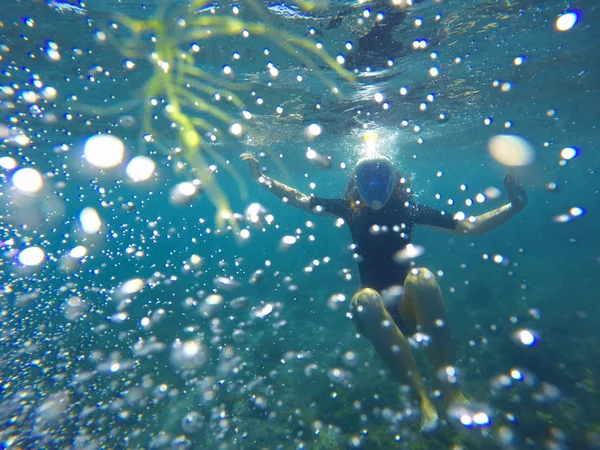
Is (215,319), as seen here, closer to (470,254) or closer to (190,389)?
(190,389)

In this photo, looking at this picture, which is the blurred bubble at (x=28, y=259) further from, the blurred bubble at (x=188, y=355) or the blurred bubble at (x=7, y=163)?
the blurred bubble at (x=188, y=355)

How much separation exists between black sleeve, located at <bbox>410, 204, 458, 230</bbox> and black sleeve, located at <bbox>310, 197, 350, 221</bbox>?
1.07m

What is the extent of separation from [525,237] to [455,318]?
69.8 ft

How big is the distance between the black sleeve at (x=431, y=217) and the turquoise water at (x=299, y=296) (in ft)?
7.29

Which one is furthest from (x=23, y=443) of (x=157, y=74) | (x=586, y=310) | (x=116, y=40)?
(x=586, y=310)

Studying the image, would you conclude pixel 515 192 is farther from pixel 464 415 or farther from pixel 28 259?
pixel 28 259

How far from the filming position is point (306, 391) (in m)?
7.56

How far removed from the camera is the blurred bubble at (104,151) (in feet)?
66.0

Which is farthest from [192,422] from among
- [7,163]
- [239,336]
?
[7,163]

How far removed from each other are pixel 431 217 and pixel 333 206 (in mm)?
1601

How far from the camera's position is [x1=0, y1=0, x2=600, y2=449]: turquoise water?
6594mm

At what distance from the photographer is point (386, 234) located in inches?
187

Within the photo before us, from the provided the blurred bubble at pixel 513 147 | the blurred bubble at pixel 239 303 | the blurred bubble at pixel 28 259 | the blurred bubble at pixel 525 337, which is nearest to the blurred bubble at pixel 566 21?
the blurred bubble at pixel 525 337

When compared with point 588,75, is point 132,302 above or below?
below
